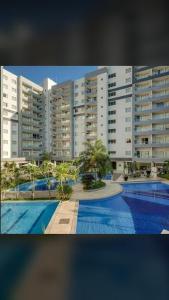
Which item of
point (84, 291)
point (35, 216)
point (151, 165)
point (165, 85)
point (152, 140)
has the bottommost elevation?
point (35, 216)

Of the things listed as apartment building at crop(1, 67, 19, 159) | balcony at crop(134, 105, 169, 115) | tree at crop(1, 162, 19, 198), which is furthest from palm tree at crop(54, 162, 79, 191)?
balcony at crop(134, 105, 169, 115)

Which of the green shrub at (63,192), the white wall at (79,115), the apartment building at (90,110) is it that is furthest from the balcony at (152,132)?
the green shrub at (63,192)

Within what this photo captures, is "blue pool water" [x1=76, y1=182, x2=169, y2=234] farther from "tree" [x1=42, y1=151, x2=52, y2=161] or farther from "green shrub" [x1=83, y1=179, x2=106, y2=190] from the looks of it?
"tree" [x1=42, y1=151, x2=52, y2=161]

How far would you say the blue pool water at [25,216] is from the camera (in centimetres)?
587

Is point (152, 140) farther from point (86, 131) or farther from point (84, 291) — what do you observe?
point (84, 291)

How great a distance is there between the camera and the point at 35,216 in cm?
671

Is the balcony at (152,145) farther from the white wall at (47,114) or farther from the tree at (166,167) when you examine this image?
the white wall at (47,114)

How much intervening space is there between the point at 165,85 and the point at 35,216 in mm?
10693

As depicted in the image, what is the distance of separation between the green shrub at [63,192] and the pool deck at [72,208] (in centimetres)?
19

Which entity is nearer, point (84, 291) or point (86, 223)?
point (84, 291)

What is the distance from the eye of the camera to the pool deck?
4.88m

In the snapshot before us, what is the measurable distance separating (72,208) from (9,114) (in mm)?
10598

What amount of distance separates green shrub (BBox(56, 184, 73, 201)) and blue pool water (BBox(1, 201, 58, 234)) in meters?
0.42
